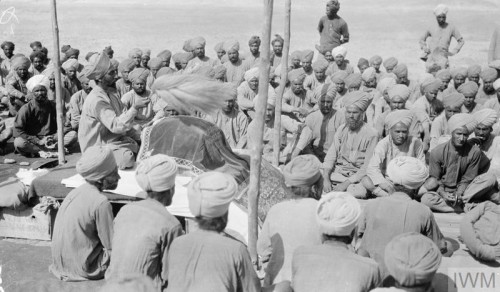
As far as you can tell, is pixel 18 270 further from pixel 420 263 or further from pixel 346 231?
Answer: pixel 420 263

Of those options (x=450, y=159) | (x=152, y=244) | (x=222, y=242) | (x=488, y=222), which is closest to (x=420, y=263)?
(x=222, y=242)

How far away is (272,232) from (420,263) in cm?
118

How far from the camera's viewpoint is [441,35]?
12.1 metres

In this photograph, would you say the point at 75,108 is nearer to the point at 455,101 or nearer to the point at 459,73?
the point at 455,101

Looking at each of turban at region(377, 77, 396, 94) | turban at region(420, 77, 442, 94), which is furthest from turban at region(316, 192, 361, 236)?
turban at region(377, 77, 396, 94)

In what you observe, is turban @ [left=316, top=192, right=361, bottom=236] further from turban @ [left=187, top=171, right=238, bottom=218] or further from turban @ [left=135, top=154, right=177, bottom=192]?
turban @ [left=135, top=154, right=177, bottom=192]

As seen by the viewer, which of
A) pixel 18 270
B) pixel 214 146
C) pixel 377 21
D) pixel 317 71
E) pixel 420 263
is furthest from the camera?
pixel 377 21

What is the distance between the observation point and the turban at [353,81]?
9883 mm

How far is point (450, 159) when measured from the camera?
713cm

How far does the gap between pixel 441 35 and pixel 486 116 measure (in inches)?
205

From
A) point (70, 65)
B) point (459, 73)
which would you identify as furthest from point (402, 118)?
point (70, 65)

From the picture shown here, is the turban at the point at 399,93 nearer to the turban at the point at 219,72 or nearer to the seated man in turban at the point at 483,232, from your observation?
the turban at the point at 219,72

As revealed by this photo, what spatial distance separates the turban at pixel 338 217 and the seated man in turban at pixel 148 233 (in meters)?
0.99

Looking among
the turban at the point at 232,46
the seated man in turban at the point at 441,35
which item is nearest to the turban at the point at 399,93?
the turban at the point at 232,46
